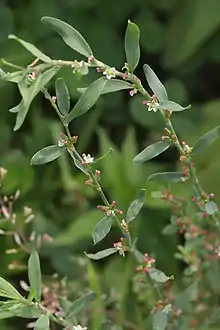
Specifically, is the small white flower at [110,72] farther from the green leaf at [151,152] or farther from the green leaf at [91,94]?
the green leaf at [151,152]

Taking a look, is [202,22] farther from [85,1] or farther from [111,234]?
[111,234]

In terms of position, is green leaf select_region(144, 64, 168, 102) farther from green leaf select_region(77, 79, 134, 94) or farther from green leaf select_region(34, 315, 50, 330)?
green leaf select_region(34, 315, 50, 330)

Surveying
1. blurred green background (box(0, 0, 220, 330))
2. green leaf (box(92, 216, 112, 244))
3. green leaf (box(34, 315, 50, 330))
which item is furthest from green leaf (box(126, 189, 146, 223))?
blurred green background (box(0, 0, 220, 330))

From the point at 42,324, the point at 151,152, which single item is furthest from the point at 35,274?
the point at 151,152

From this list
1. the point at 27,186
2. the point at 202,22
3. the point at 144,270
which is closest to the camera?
the point at 144,270

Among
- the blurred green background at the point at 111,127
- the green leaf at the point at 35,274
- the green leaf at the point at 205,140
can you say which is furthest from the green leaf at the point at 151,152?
the blurred green background at the point at 111,127

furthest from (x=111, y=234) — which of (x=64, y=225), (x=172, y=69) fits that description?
(x=172, y=69)
